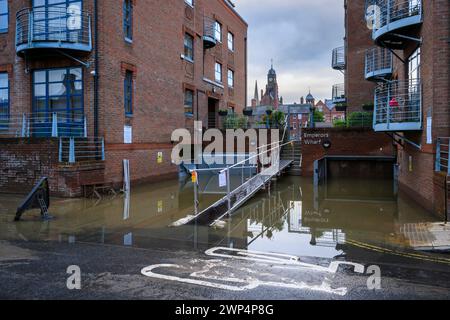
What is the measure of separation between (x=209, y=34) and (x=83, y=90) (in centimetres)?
1268

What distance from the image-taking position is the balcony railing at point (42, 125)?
15.9m

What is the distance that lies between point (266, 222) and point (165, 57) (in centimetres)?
1302

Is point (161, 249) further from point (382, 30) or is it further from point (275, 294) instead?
point (382, 30)

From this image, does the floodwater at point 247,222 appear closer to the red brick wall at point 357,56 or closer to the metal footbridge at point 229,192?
the metal footbridge at point 229,192

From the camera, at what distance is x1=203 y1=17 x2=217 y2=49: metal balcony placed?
25972mm

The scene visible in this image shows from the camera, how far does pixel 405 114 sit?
14.2 meters

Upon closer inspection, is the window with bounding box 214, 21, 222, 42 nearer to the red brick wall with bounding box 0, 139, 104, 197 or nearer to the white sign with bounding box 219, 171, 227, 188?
the red brick wall with bounding box 0, 139, 104, 197

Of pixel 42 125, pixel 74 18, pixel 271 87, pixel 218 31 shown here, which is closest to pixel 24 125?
pixel 42 125

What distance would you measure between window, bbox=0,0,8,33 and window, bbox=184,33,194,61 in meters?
9.29

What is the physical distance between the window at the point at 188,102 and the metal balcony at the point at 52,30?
29.0ft

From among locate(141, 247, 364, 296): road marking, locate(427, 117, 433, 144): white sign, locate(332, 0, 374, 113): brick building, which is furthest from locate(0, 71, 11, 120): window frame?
locate(332, 0, 374, 113): brick building

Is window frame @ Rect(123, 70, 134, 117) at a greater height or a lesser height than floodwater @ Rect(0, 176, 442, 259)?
greater

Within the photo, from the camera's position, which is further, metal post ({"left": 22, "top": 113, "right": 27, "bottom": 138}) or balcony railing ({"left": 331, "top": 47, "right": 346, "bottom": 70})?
balcony railing ({"left": 331, "top": 47, "right": 346, "bottom": 70})
